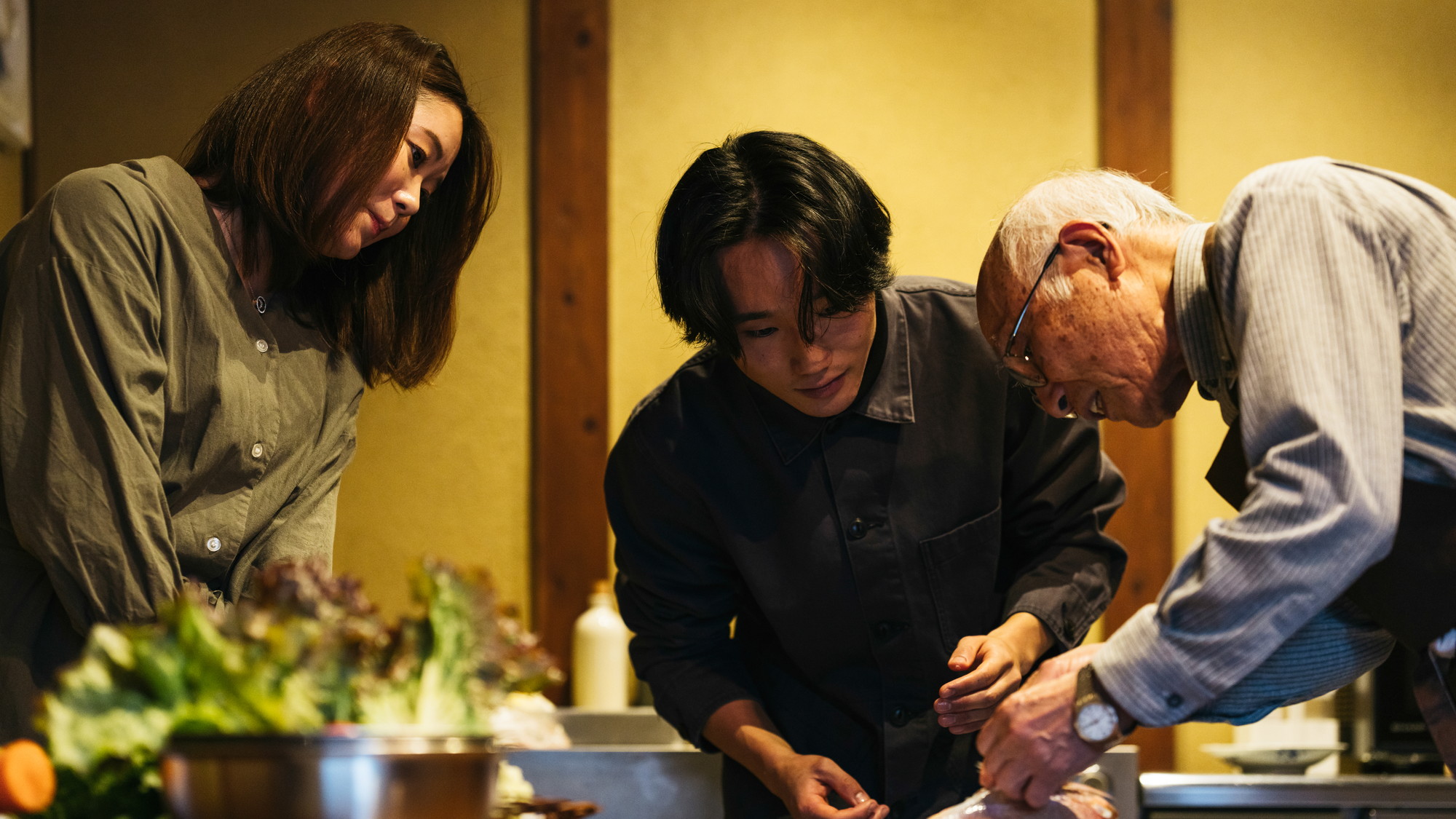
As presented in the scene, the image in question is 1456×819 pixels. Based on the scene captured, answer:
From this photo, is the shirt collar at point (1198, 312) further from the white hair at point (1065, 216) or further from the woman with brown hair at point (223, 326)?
the woman with brown hair at point (223, 326)

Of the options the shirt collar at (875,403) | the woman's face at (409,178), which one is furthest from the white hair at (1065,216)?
the woman's face at (409,178)

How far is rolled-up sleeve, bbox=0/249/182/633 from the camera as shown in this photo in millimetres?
1288

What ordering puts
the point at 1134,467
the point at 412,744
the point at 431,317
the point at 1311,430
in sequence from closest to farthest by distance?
the point at 412,744 → the point at 1311,430 → the point at 431,317 → the point at 1134,467

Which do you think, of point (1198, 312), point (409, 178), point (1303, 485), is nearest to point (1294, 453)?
point (1303, 485)

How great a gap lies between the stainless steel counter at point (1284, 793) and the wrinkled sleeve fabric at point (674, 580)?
85cm

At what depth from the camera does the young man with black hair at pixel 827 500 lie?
1558 mm

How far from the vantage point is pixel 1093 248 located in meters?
Result: 1.33

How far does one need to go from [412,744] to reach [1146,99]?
3443 millimetres

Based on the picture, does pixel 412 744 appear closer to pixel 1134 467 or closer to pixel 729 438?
pixel 729 438

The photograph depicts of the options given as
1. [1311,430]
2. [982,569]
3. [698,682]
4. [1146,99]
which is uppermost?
[1146,99]

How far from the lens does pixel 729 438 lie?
1706 millimetres

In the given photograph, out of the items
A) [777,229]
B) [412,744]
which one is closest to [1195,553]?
[777,229]

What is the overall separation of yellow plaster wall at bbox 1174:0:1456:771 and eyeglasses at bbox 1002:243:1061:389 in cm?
232

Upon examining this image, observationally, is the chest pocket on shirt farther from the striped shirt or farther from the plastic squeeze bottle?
the plastic squeeze bottle
